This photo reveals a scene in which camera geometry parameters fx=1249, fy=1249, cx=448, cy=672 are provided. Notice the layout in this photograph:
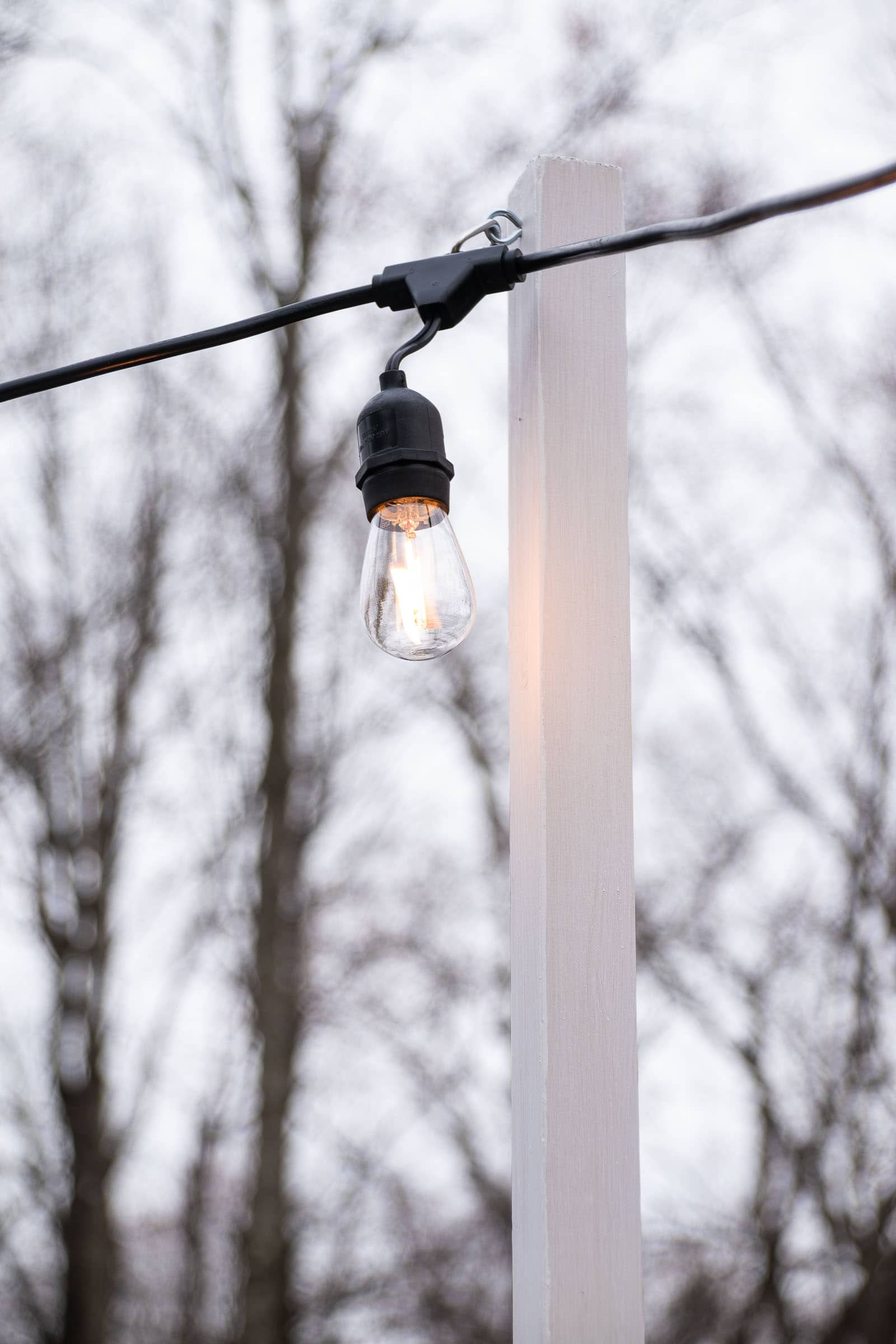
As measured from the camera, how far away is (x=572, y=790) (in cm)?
71

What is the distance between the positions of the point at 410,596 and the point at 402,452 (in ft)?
0.29

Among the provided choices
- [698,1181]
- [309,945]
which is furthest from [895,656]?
[309,945]

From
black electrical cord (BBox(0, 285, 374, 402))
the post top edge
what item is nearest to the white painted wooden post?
the post top edge

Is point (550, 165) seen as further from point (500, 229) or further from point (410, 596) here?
point (410, 596)

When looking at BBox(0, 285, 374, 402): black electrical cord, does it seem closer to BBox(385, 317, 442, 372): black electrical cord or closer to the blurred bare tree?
BBox(385, 317, 442, 372): black electrical cord

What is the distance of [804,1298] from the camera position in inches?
119

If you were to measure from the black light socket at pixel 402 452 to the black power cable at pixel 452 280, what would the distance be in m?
0.05

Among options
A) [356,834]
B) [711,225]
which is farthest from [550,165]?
[356,834]

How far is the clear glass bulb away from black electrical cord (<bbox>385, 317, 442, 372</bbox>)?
3.8 inches

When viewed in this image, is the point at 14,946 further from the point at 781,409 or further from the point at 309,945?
the point at 781,409

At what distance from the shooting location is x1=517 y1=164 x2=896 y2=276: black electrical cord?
25.9 inches

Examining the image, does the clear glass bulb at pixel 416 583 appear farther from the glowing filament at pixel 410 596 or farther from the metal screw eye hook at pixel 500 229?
the metal screw eye hook at pixel 500 229

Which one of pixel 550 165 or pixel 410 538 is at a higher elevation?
pixel 550 165

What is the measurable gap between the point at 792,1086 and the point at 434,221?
2.58 meters
